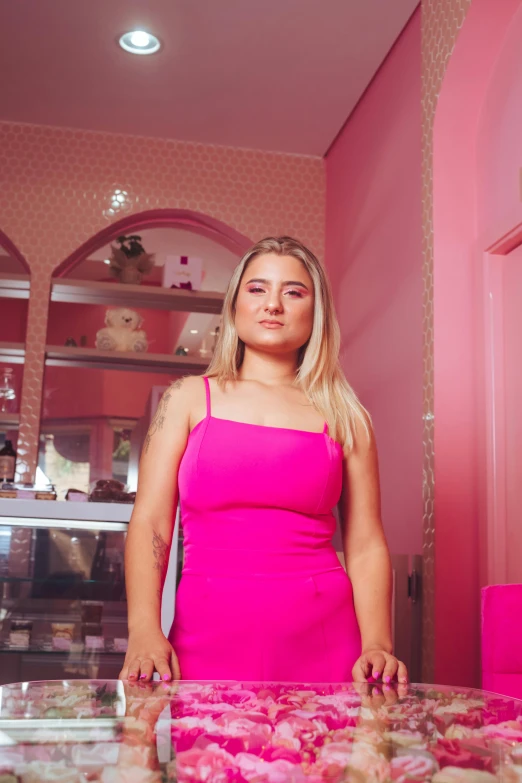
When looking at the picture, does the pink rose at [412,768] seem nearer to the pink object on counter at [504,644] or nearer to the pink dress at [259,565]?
the pink dress at [259,565]

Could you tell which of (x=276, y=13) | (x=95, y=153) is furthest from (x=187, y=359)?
(x=276, y=13)

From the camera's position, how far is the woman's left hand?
1322mm

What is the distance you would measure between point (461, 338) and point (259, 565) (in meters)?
1.68

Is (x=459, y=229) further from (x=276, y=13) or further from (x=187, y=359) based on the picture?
(x=187, y=359)

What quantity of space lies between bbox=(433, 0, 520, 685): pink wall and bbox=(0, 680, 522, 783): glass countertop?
1.77 metres

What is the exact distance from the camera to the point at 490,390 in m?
2.70

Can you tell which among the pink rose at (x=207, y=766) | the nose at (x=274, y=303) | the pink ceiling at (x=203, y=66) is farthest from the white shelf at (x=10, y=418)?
the pink rose at (x=207, y=766)

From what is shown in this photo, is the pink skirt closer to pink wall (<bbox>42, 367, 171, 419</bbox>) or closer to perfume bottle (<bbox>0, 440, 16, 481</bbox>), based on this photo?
perfume bottle (<bbox>0, 440, 16, 481</bbox>)

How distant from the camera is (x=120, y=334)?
4.23m

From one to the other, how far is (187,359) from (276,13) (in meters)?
1.73

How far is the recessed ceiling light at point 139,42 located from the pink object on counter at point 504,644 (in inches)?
111

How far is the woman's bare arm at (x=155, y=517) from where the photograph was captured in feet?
4.50

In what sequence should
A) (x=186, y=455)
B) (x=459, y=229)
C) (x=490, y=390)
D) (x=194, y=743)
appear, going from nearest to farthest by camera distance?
(x=194, y=743) → (x=186, y=455) → (x=490, y=390) → (x=459, y=229)

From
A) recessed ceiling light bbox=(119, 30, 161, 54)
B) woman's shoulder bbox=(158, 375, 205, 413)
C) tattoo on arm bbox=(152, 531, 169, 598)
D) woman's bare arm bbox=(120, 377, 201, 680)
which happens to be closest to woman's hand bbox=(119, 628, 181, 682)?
woman's bare arm bbox=(120, 377, 201, 680)
